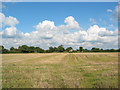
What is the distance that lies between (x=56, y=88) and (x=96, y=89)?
2.58 m

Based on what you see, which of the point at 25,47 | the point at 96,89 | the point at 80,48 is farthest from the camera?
the point at 80,48

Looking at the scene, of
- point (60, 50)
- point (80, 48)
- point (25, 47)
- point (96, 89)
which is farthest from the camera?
point (60, 50)

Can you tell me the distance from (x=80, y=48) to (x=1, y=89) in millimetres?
176486

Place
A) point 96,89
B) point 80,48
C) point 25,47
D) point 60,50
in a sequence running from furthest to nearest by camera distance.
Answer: point 60,50 < point 80,48 < point 25,47 < point 96,89

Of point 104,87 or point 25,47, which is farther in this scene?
point 25,47

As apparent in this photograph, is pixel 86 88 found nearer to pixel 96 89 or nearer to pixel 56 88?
pixel 96 89

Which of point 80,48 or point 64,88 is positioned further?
point 80,48

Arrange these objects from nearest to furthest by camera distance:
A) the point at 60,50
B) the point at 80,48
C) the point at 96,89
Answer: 1. the point at 96,89
2. the point at 80,48
3. the point at 60,50

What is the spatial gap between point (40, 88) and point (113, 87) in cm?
482

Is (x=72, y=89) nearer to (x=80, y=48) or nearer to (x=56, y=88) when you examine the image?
(x=56, y=88)

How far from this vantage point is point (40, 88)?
751 cm

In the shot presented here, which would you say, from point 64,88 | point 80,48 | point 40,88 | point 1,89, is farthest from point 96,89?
point 80,48

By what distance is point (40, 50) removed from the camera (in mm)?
164000

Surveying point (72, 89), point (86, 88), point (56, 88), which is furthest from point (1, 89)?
point (86, 88)
